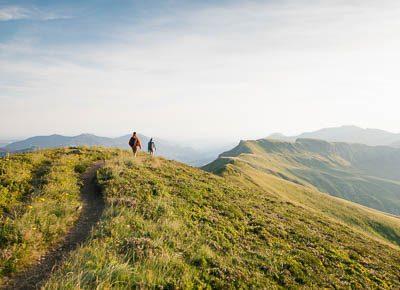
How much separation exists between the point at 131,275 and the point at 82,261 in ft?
5.74

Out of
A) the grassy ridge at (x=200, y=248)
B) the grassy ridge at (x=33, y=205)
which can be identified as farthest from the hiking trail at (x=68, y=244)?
the grassy ridge at (x=200, y=248)

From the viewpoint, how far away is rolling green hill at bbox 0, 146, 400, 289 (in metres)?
9.88

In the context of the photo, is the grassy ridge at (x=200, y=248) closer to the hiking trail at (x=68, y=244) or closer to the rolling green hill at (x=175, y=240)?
the rolling green hill at (x=175, y=240)

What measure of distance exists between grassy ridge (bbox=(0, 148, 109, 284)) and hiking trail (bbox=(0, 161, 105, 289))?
0.32 metres

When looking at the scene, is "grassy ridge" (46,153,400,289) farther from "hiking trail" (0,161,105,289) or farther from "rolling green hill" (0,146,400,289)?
"hiking trail" (0,161,105,289)

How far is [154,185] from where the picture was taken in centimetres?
2167

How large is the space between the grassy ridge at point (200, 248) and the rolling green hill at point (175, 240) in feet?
0.15

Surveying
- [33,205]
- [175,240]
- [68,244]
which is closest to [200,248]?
[175,240]

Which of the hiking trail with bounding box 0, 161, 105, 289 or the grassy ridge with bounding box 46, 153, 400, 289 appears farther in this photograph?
the grassy ridge with bounding box 46, 153, 400, 289

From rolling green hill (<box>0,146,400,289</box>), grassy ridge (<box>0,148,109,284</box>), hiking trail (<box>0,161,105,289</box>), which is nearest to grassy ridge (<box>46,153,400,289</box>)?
Result: rolling green hill (<box>0,146,400,289</box>)

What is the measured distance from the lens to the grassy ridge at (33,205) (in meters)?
10.6

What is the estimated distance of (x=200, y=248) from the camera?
12.9m

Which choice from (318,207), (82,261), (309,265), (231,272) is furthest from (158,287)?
(318,207)

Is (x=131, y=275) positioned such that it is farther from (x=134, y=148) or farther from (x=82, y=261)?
(x=134, y=148)
